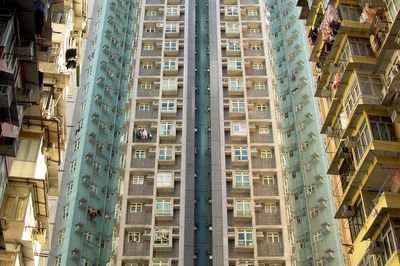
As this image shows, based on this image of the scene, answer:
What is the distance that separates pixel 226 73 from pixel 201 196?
1278 centimetres

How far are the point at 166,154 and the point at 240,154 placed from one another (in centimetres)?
579

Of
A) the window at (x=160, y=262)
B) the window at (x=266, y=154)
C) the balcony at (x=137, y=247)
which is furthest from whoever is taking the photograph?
the window at (x=266, y=154)

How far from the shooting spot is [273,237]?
151ft

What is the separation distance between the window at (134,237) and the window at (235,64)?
60.8ft

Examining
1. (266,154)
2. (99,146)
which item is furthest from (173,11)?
(266,154)

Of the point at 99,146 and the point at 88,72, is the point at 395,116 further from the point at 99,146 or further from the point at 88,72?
the point at 88,72

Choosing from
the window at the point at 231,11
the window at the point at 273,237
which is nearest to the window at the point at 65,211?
the window at the point at 273,237

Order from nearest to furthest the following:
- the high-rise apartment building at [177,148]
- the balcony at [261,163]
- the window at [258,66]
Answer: the high-rise apartment building at [177,148]
the balcony at [261,163]
the window at [258,66]

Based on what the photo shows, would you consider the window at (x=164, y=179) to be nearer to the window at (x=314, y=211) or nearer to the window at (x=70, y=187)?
the window at (x=70, y=187)

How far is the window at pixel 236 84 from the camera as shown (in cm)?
5599

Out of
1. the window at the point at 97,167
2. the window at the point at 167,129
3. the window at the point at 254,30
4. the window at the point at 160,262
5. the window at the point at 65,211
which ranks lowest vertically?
the window at the point at 160,262

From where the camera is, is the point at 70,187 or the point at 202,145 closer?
the point at 70,187

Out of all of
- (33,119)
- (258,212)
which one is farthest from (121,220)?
(33,119)

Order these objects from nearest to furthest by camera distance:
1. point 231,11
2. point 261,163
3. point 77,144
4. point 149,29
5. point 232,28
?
point 261,163, point 77,144, point 232,28, point 149,29, point 231,11
